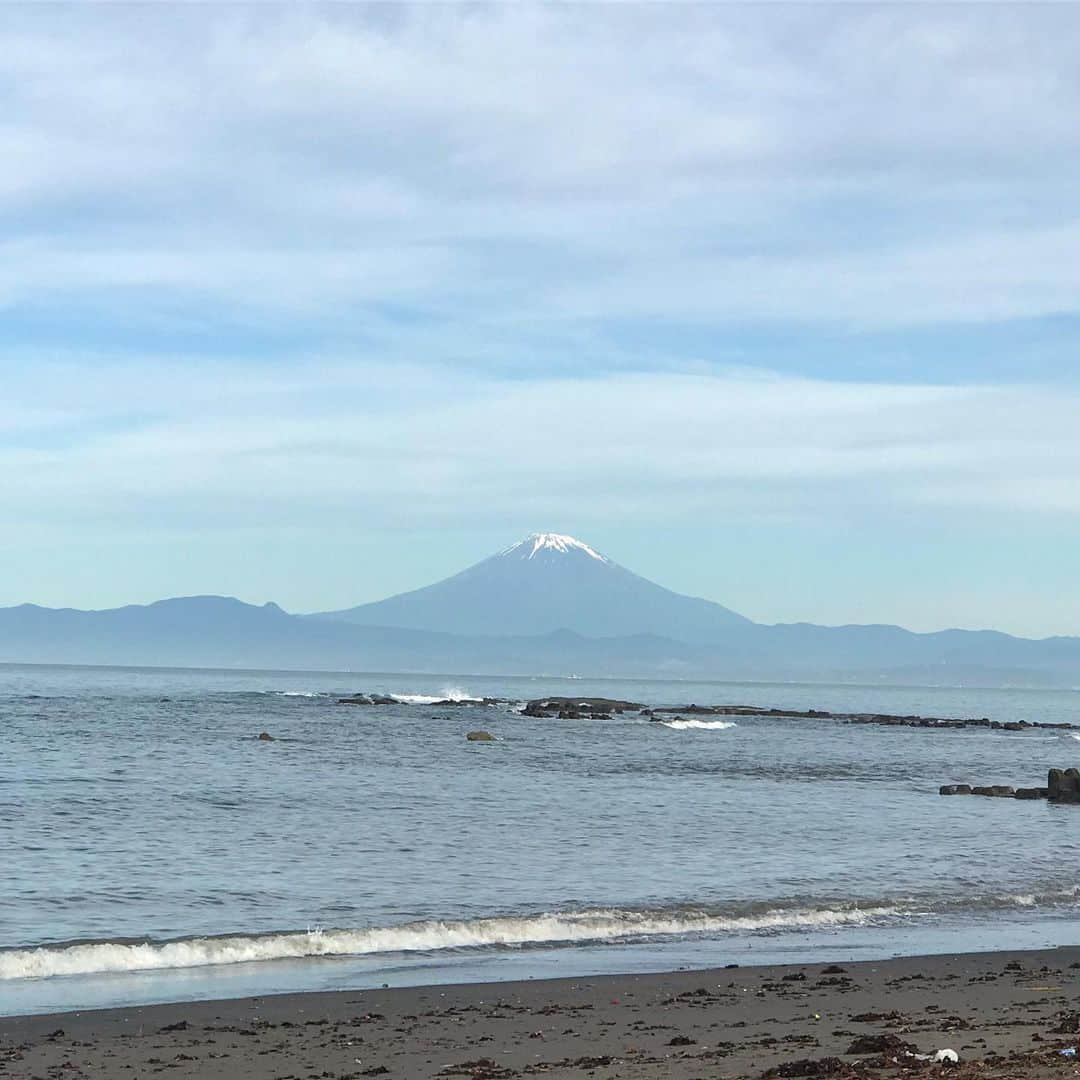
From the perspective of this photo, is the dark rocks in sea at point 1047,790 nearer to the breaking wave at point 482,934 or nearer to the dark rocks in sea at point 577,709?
the breaking wave at point 482,934

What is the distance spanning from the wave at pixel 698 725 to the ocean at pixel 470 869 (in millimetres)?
33136

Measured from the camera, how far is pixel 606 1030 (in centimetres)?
1341

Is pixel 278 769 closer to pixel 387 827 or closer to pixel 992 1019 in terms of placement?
pixel 387 827

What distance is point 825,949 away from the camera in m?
18.7

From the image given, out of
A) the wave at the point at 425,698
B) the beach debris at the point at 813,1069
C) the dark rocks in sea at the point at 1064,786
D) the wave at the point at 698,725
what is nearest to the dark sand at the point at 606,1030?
the beach debris at the point at 813,1069

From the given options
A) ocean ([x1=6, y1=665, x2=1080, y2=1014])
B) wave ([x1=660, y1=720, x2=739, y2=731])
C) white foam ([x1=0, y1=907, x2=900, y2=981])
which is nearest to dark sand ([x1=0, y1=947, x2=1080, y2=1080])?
ocean ([x1=6, y1=665, x2=1080, y2=1014])

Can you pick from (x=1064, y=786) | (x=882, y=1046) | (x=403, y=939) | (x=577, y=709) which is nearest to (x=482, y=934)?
(x=403, y=939)

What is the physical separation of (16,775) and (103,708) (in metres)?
53.3

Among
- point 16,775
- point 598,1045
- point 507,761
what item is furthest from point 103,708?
point 598,1045

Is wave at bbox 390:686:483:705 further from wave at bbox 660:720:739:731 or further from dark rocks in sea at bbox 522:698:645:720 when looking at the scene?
wave at bbox 660:720:739:731

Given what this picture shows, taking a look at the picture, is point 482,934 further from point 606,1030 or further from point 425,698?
point 425,698

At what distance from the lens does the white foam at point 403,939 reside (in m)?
16.6

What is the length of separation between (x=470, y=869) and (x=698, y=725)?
66880mm

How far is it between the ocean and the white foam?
1.5 inches
